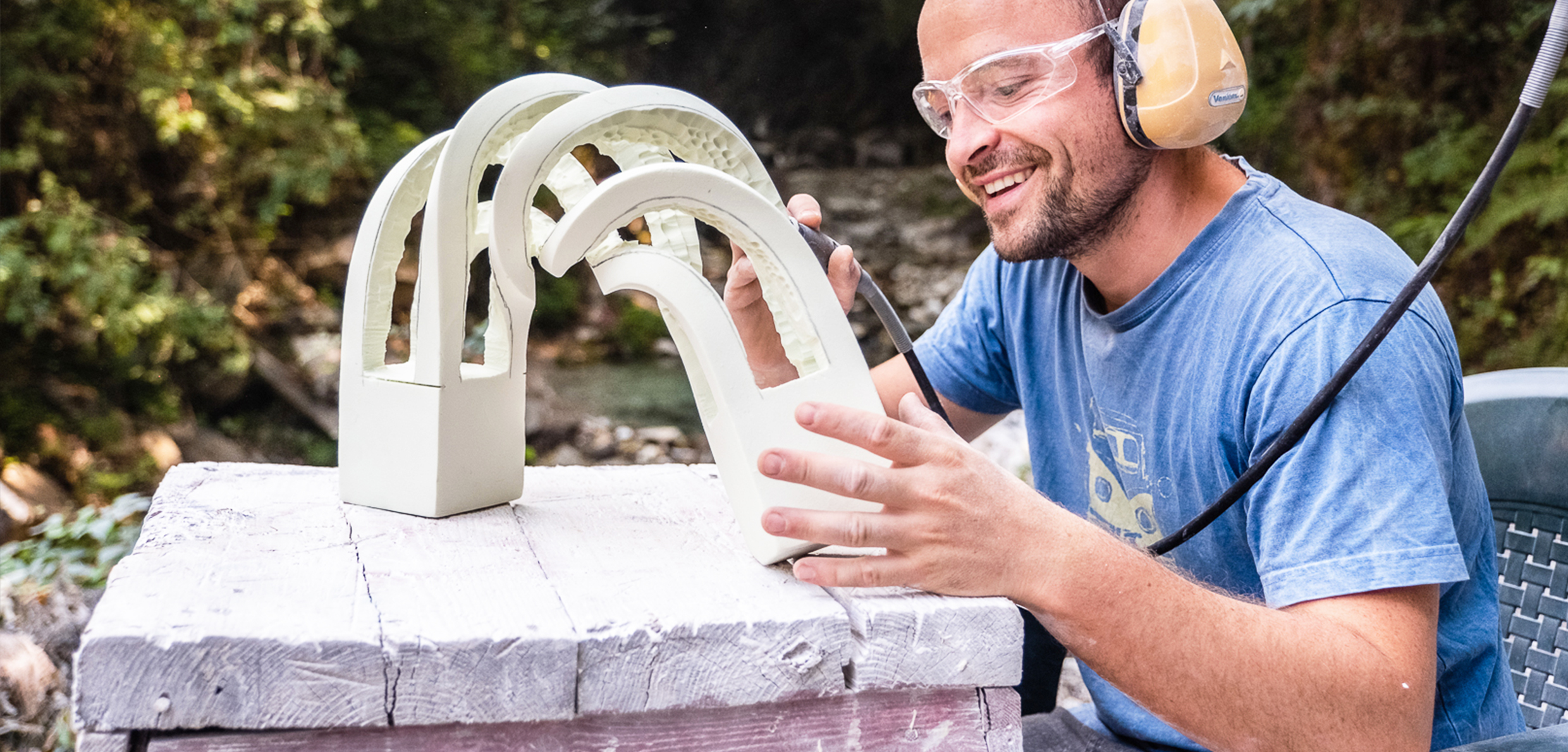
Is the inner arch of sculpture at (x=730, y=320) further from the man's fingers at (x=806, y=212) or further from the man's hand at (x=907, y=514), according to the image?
the man's fingers at (x=806, y=212)

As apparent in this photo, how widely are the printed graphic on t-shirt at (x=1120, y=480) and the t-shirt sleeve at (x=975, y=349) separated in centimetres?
26

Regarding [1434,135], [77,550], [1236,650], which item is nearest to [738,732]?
[1236,650]

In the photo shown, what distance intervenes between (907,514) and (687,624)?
232 mm

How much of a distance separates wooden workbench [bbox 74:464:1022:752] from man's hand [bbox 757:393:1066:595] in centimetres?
3

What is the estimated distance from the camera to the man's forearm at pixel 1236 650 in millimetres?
1034

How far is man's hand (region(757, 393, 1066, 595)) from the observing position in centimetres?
98

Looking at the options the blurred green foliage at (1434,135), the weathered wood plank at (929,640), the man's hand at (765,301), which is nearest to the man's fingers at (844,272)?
the man's hand at (765,301)

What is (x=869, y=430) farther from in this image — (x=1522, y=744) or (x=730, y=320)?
(x=1522, y=744)

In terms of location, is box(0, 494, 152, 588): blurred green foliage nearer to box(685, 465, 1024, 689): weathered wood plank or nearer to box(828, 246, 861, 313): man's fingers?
box(828, 246, 861, 313): man's fingers

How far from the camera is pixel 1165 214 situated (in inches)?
58.8

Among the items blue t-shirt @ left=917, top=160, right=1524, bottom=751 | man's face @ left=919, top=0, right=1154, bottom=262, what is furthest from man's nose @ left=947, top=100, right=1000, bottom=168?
blue t-shirt @ left=917, top=160, right=1524, bottom=751

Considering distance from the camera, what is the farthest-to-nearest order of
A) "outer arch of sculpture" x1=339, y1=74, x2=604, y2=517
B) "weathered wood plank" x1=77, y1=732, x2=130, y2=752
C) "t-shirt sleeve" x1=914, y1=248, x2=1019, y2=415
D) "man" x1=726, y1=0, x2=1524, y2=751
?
"t-shirt sleeve" x1=914, y1=248, x2=1019, y2=415, "outer arch of sculpture" x1=339, y1=74, x2=604, y2=517, "man" x1=726, y1=0, x2=1524, y2=751, "weathered wood plank" x1=77, y1=732, x2=130, y2=752

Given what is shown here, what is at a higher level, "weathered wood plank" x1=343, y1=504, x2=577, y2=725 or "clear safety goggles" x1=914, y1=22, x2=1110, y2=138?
"clear safety goggles" x1=914, y1=22, x2=1110, y2=138

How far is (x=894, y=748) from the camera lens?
1.00m
